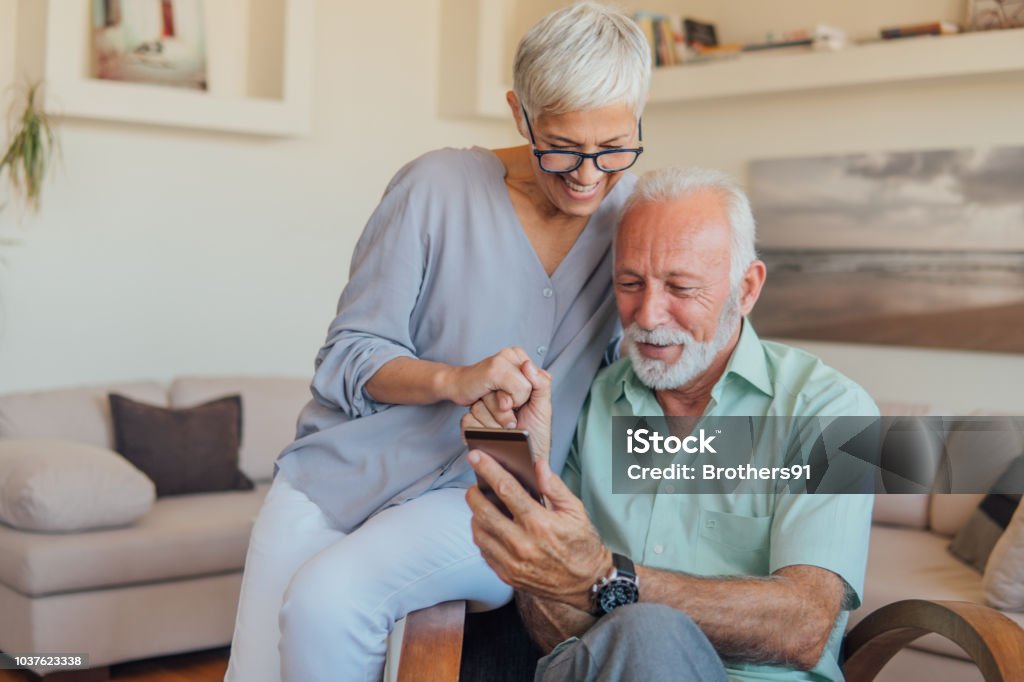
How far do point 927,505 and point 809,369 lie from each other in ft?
7.65

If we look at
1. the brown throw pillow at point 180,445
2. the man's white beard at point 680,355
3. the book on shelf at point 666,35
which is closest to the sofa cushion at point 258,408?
the brown throw pillow at point 180,445

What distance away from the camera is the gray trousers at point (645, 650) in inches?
56.5

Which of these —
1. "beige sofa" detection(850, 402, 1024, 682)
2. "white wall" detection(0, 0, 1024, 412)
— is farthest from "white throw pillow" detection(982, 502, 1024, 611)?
"white wall" detection(0, 0, 1024, 412)

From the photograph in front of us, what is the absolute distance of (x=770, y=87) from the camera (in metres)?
4.86

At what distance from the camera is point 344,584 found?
1.60m

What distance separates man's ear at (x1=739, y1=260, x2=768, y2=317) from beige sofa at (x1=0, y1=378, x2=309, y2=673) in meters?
2.46

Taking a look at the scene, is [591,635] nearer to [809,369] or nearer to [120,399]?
[809,369]

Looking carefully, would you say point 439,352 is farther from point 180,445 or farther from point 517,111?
point 180,445

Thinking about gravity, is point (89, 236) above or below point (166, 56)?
below

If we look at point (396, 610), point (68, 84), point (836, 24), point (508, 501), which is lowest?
point (396, 610)

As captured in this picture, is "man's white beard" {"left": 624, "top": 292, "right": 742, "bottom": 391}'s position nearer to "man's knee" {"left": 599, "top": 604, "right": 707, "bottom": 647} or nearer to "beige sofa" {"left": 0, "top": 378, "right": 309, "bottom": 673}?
"man's knee" {"left": 599, "top": 604, "right": 707, "bottom": 647}

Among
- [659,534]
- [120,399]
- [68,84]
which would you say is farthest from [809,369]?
[68,84]

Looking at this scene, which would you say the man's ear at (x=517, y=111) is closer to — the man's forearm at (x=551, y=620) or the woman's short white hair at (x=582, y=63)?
the woman's short white hair at (x=582, y=63)

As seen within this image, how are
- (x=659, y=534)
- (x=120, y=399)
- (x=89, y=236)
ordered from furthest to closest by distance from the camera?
(x=89, y=236) < (x=120, y=399) < (x=659, y=534)
